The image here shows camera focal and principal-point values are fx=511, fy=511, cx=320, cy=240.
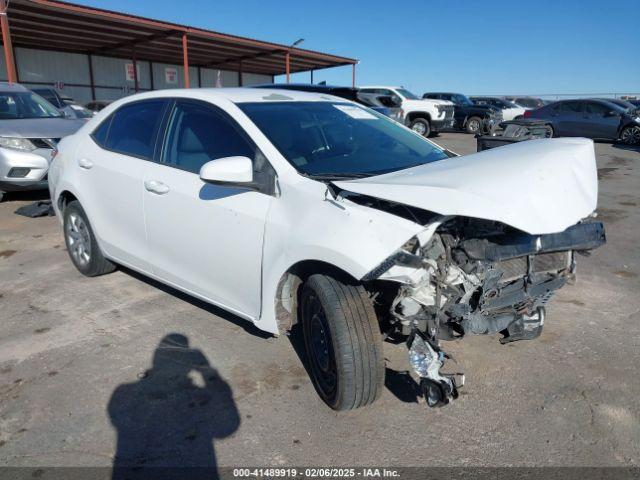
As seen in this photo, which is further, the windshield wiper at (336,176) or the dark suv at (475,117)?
the dark suv at (475,117)

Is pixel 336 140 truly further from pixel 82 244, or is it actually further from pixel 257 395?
pixel 82 244

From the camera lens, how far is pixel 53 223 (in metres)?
6.84

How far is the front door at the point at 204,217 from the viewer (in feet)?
9.81

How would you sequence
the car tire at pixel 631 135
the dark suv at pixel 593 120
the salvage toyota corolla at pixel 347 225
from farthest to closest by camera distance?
the dark suv at pixel 593 120
the car tire at pixel 631 135
the salvage toyota corolla at pixel 347 225

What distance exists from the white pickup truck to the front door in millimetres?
16007

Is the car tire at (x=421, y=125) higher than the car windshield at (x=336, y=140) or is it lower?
lower

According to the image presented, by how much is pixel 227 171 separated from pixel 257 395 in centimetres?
128

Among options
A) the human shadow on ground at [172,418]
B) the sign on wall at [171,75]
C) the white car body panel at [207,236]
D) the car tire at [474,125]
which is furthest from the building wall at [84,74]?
the human shadow on ground at [172,418]

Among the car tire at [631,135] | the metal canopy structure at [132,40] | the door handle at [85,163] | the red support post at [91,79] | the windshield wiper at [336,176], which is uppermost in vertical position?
the metal canopy structure at [132,40]

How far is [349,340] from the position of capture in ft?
8.22

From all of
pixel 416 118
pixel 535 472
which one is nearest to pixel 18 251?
pixel 535 472

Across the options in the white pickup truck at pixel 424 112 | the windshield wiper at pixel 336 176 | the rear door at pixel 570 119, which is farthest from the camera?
the white pickup truck at pixel 424 112

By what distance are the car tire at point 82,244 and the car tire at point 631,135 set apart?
720 inches

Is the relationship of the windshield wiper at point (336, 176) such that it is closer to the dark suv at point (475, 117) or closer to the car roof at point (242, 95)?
the car roof at point (242, 95)
